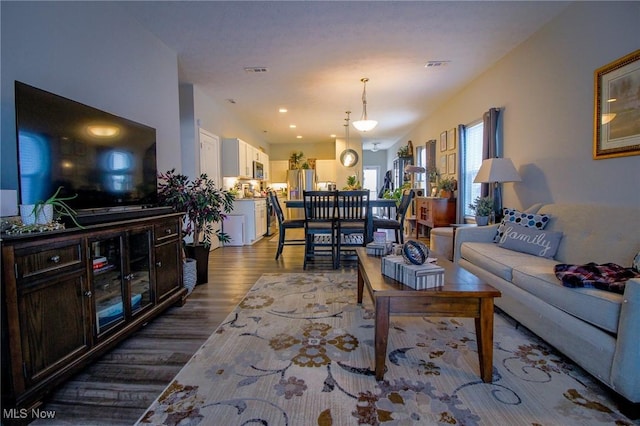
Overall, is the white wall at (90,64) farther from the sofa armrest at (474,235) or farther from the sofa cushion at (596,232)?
the sofa cushion at (596,232)

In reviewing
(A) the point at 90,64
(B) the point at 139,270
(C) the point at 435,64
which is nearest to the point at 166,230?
(B) the point at 139,270

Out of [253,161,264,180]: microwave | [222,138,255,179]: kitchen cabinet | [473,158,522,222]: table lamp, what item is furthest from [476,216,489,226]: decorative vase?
[253,161,264,180]: microwave

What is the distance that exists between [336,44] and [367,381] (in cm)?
342

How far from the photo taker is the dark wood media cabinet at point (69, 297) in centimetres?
131

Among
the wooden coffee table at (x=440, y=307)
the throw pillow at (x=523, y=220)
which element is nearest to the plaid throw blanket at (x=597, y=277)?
the wooden coffee table at (x=440, y=307)

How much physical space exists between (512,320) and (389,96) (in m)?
4.28

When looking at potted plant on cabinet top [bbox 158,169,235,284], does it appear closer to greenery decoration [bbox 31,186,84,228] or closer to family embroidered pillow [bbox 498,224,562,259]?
greenery decoration [bbox 31,186,84,228]

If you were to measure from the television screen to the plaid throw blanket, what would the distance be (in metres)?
3.04

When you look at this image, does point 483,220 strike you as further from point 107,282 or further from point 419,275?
point 107,282

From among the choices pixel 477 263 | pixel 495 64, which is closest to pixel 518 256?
pixel 477 263

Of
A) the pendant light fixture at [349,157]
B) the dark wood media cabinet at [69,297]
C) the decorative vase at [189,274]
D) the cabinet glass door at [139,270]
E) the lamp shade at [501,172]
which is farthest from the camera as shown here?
the pendant light fixture at [349,157]

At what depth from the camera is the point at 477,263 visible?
9.29ft

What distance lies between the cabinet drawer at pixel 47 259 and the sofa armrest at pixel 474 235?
3302 millimetres

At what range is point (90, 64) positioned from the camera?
2.43m
